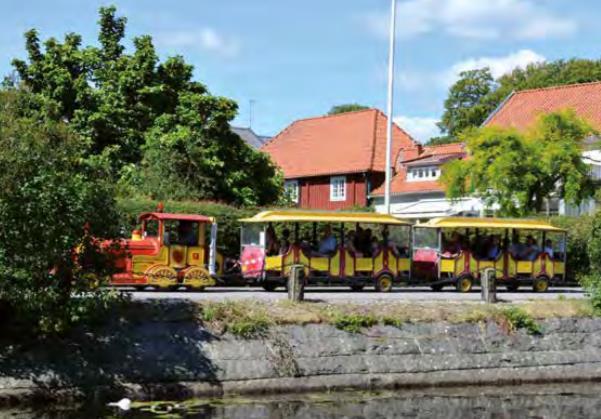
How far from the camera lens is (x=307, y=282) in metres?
26.7

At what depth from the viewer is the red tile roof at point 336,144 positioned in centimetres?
5650

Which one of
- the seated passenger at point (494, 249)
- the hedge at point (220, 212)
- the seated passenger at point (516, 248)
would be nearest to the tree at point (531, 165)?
the seated passenger at point (516, 248)

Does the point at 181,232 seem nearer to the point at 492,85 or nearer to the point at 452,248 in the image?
the point at 452,248

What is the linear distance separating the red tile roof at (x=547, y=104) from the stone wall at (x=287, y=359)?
101ft

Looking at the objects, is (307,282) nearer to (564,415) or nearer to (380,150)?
(564,415)

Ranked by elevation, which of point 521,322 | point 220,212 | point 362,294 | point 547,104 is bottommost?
point 521,322

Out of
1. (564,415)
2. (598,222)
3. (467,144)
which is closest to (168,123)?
(467,144)

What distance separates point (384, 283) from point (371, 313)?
9090mm

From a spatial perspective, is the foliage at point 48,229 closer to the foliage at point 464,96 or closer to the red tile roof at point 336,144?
the red tile roof at point 336,144

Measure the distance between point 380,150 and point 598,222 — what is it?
34.6 metres

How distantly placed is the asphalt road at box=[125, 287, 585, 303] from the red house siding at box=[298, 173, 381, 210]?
2478 centimetres

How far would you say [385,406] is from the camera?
15594 mm

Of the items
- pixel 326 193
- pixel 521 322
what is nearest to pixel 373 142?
pixel 326 193

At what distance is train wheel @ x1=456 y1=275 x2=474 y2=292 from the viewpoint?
28.5m
